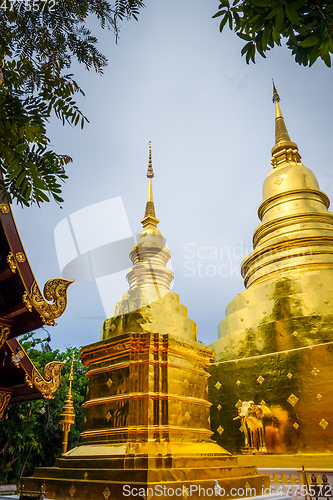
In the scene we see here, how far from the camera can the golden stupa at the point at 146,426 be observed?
421 centimetres

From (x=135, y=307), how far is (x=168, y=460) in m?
3.02

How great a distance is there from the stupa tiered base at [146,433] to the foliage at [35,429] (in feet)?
33.0

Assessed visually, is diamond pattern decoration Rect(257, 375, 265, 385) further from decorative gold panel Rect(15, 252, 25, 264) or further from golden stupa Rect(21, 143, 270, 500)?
decorative gold panel Rect(15, 252, 25, 264)

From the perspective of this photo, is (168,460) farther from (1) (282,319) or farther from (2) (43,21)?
(1) (282,319)

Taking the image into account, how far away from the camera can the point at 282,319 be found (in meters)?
9.28

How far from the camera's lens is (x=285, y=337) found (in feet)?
29.0

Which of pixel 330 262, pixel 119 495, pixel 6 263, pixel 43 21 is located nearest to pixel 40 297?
pixel 6 263

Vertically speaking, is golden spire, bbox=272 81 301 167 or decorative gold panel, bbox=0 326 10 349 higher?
golden spire, bbox=272 81 301 167

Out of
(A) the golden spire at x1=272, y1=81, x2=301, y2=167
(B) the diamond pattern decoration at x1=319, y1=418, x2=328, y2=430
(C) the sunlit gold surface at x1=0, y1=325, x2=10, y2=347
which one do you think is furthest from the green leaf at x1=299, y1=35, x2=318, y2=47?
(A) the golden spire at x1=272, y1=81, x2=301, y2=167

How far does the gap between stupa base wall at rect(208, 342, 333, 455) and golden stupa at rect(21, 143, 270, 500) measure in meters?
2.75

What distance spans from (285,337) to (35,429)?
50.9 ft

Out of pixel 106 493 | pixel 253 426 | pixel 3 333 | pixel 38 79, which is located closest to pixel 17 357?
pixel 3 333

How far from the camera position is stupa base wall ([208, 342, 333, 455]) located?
7.61m

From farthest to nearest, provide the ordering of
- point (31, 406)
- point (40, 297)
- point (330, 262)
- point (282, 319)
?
point (31, 406), point (330, 262), point (282, 319), point (40, 297)
